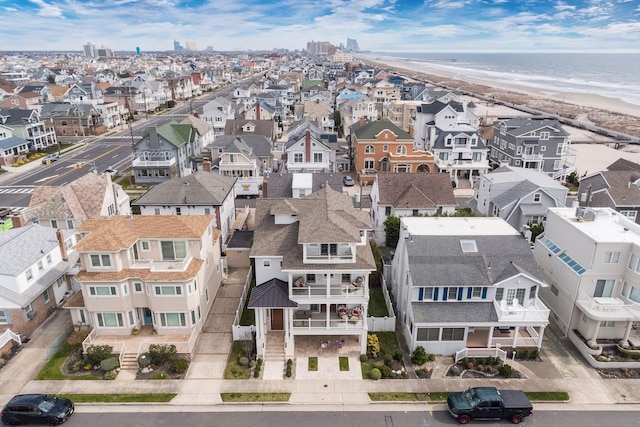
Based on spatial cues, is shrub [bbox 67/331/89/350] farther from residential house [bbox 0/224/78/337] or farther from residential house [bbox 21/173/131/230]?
residential house [bbox 21/173/131/230]

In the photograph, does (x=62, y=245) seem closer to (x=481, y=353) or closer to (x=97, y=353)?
(x=97, y=353)

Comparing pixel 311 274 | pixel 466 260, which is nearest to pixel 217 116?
pixel 311 274

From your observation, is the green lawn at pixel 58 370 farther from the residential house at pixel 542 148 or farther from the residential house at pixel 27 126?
the residential house at pixel 27 126

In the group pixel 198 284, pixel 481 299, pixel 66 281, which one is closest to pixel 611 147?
pixel 481 299

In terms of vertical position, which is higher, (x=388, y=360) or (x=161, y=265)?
(x=161, y=265)

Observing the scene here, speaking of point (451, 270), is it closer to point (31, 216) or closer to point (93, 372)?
point (93, 372)

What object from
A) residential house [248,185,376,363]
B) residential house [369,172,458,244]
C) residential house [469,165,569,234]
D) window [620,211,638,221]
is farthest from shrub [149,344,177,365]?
window [620,211,638,221]

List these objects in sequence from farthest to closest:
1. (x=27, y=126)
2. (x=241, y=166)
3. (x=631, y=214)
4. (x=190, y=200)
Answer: (x=27, y=126) < (x=241, y=166) < (x=631, y=214) < (x=190, y=200)
